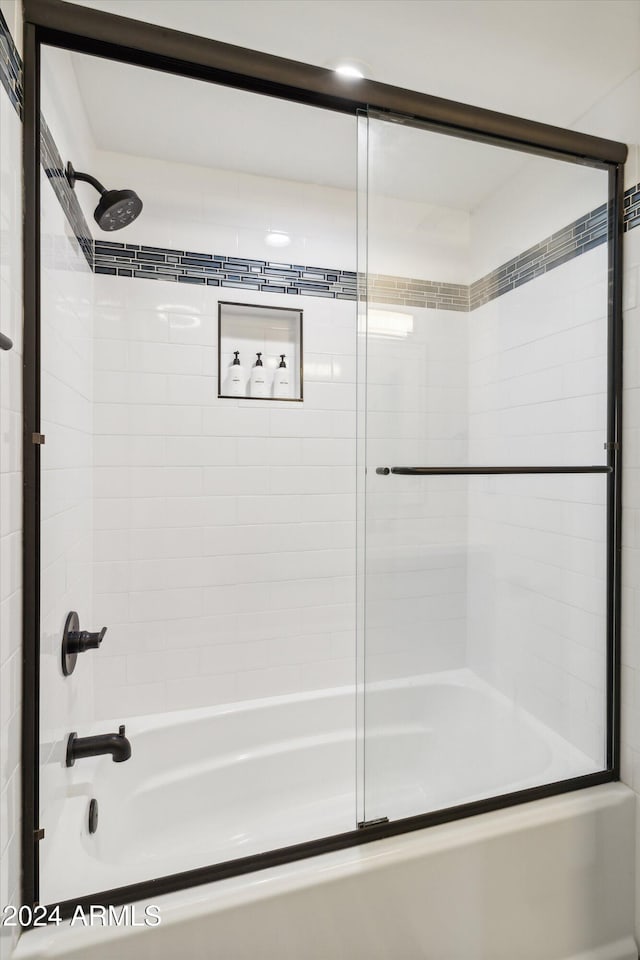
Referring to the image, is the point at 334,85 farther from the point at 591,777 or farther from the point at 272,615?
the point at 591,777

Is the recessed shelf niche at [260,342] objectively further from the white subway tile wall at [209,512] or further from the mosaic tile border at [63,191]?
the mosaic tile border at [63,191]

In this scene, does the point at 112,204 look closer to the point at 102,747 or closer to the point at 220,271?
the point at 220,271

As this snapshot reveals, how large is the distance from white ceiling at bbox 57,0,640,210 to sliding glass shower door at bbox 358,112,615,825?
0.05ft

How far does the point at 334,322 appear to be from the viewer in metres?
2.13

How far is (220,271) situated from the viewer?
6.50ft

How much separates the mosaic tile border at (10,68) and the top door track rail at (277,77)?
126 millimetres

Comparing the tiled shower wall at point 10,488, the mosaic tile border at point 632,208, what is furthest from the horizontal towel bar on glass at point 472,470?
the tiled shower wall at point 10,488

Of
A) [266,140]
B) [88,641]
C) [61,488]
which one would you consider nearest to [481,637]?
[88,641]

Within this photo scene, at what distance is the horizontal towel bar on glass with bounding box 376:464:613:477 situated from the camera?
129 centimetres

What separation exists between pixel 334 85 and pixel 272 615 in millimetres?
1729

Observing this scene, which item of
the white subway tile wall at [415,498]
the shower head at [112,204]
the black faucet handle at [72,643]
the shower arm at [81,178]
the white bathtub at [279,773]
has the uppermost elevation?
the shower arm at [81,178]

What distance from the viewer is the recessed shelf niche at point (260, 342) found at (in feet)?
6.67

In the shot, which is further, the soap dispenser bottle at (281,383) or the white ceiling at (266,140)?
the soap dispenser bottle at (281,383)

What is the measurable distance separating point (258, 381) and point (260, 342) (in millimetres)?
174
